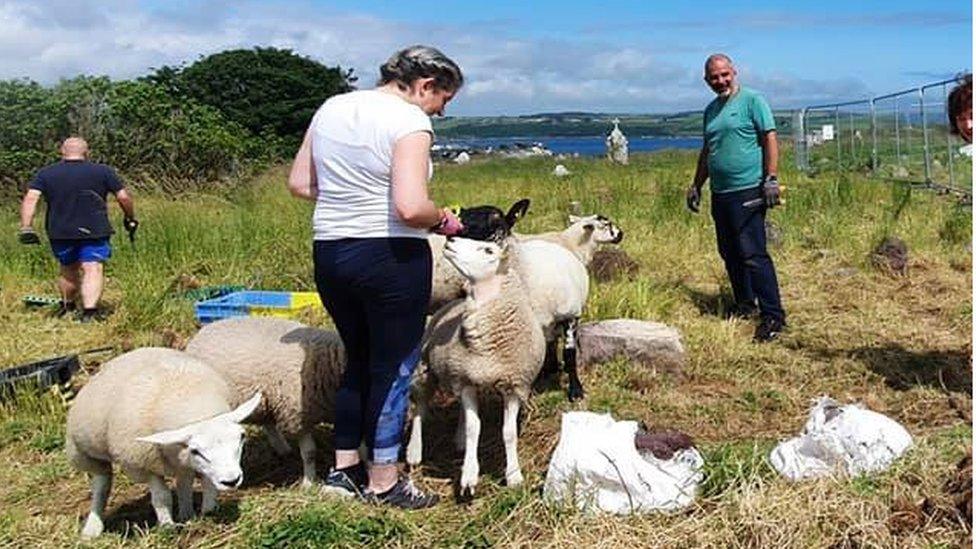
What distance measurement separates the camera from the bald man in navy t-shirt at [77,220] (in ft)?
29.3

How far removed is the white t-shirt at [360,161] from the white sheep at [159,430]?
79 centimetres

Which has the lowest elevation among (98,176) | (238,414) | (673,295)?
(673,295)

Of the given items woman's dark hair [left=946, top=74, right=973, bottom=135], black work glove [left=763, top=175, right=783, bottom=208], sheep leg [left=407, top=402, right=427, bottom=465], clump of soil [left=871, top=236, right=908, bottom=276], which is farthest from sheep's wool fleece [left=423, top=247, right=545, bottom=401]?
clump of soil [left=871, top=236, right=908, bottom=276]

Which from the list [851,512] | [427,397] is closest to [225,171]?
[427,397]

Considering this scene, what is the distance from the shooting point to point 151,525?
4.39 meters

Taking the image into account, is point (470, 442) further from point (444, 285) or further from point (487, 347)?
point (444, 285)

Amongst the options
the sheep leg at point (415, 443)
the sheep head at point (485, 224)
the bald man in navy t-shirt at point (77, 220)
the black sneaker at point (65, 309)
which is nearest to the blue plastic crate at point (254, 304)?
the bald man in navy t-shirt at point (77, 220)

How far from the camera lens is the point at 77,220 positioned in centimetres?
895

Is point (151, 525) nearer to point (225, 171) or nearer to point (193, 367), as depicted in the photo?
point (193, 367)

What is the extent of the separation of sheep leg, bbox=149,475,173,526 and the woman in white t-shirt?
26.0 inches

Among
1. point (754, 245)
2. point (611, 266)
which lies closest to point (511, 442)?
point (754, 245)

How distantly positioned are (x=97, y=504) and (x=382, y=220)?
1.67m

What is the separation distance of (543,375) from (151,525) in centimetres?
266

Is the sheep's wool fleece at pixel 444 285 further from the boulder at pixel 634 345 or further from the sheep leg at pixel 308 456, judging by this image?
the sheep leg at pixel 308 456
